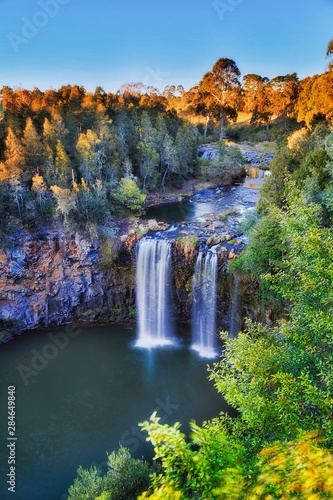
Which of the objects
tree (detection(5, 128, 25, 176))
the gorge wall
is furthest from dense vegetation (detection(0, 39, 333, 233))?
the gorge wall

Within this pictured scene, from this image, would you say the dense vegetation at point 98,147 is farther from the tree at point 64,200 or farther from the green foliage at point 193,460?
the green foliage at point 193,460

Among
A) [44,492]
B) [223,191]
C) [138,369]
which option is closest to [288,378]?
[44,492]

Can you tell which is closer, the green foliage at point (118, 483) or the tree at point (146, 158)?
the green foliage at point (118, 483)

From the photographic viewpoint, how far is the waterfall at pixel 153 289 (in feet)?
67.0

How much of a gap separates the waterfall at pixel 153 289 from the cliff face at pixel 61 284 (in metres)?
0.91

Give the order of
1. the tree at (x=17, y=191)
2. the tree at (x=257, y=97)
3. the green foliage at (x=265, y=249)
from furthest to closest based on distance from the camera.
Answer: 1. the tree at (x=257, y=97)
2. the tree at (x=17, y=191)
3. the green foliage at (x=265, y=249)

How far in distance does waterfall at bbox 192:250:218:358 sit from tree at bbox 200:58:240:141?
147ft

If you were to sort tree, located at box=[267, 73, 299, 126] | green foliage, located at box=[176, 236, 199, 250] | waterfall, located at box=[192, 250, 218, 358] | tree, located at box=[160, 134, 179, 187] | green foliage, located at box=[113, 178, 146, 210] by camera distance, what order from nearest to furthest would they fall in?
1. waterfall, located at box=[192, 250, 218, 358]
2. green foliage, located at box=[176, 236, 199, 250]
3. green foliage, located at box=[113, 178, 146, 210]
4. tree, located at box=[160, 134, 179, 187]
5. tree, located at box=[267, 73, 299, 126]

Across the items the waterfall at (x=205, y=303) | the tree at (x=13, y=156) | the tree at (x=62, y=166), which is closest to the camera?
the waterfall at (x=205, y=303)

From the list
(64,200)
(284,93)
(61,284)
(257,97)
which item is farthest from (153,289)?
(257,97)

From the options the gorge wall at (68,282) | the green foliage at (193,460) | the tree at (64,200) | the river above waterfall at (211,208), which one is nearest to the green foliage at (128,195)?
the river above waterfall at (211,208)

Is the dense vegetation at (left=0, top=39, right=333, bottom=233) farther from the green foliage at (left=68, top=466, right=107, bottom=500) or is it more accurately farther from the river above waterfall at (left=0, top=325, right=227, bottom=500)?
the green foliage at (left=68, top=466, right=107, bottom=500)

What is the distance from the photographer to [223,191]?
37156mm

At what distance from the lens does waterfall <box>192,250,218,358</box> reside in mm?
18750
